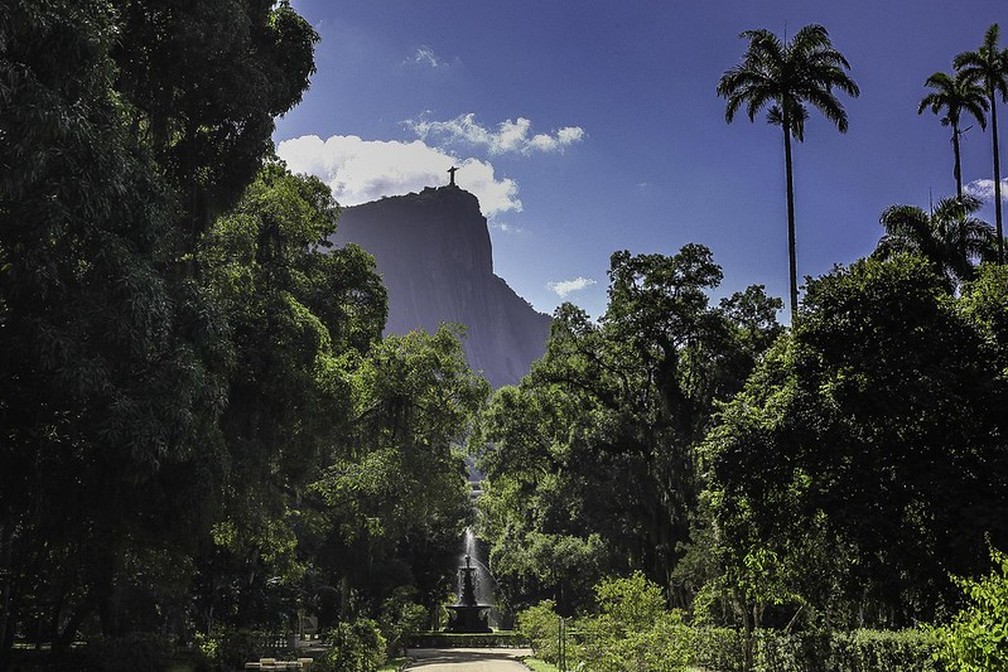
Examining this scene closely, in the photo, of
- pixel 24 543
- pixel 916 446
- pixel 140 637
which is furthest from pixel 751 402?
pixel 24 543

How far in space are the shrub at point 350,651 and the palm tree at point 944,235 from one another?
19.1 metres

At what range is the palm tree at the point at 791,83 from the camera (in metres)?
23.5

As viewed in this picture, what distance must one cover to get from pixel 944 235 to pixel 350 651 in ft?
73.5

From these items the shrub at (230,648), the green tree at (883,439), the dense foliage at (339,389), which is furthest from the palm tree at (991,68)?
the shrub at (230,648)

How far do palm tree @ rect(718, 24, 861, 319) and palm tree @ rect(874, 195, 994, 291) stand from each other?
5.04m

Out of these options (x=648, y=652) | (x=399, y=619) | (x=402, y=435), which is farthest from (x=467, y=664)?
(x=648, y=652)

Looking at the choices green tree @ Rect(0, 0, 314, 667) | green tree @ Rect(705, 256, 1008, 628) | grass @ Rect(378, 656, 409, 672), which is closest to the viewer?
green tree @ Rect(0, 0, 314, 667)

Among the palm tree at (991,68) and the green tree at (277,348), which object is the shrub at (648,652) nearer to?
the green tree at (277,348)

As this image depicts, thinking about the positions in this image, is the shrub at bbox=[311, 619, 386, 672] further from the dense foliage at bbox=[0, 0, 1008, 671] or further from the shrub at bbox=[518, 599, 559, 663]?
the shrub at bbox=[518, 599, 559, 663]

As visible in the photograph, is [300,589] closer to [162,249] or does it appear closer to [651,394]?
[651,394]

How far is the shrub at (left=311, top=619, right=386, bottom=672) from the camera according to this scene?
19422mm

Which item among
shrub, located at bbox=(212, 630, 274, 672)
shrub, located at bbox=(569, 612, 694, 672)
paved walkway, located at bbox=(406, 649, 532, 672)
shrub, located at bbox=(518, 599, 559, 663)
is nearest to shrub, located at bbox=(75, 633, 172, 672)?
shrub, located at bbox=(212, 630, 274, 672)

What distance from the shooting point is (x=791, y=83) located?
23797mm

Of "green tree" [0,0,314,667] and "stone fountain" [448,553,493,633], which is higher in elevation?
"green tree" [0,0,314,667]
